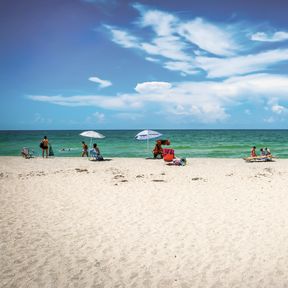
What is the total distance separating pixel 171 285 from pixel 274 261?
2.30 metres

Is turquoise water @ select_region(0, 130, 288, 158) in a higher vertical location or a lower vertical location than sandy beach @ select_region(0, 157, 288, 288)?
higher

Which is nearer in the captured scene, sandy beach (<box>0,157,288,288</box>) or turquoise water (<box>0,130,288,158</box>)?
sandy beach (<box>0,157,288,288</box>)

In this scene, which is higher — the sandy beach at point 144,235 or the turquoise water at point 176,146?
the turquoise water at point 176,146

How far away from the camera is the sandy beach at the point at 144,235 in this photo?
17.4 feet

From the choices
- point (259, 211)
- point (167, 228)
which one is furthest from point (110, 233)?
point (259, 211)

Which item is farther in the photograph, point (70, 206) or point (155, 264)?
point (70, 206)

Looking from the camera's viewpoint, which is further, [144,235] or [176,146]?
[176,146]

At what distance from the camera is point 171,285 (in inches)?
198

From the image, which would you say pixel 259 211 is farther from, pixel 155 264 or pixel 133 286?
pixel 133 286

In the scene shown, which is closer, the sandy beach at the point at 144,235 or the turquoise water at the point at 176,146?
the sandy beach at the point at 144,235

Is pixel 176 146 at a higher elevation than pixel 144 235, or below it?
higher

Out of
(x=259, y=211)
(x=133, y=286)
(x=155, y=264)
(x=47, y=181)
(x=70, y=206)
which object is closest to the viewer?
(x=133, y=286)

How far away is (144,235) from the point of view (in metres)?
7.17

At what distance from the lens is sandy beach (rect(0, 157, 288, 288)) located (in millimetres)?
5293
